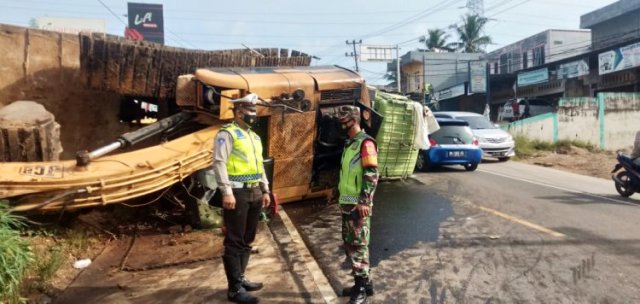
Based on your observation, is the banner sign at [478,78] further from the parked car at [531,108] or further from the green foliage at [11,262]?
the green foliage at [11,262]

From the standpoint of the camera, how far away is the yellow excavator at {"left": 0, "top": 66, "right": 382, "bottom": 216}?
4.75m

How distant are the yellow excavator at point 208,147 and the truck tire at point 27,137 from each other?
0.51m

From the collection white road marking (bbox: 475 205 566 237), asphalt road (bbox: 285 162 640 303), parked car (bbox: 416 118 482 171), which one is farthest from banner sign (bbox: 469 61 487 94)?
white road marking (bbox: 475 205 566 237)

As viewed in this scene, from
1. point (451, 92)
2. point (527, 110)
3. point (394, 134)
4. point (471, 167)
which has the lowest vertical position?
point (471, 167)

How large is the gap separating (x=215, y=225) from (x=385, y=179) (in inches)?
186

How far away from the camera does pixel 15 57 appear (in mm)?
7469

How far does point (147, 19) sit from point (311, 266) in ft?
137

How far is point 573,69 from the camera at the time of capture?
81.3 feet

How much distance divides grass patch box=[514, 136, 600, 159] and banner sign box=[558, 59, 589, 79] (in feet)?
14.5

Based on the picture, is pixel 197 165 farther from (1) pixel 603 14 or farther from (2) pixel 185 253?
(1) pixel 603 14

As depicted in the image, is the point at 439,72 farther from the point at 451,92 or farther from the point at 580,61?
the point at 580,61

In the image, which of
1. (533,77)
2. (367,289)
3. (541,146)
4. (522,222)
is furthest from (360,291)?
(533,77)

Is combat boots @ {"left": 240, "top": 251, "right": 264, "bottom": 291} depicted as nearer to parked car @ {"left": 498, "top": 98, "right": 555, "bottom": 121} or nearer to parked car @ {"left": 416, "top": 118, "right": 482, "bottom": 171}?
parked car @ {"left": 416, "top": 118, "right": 482, "bottom": 171}

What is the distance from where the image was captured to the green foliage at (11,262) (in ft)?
12.2
